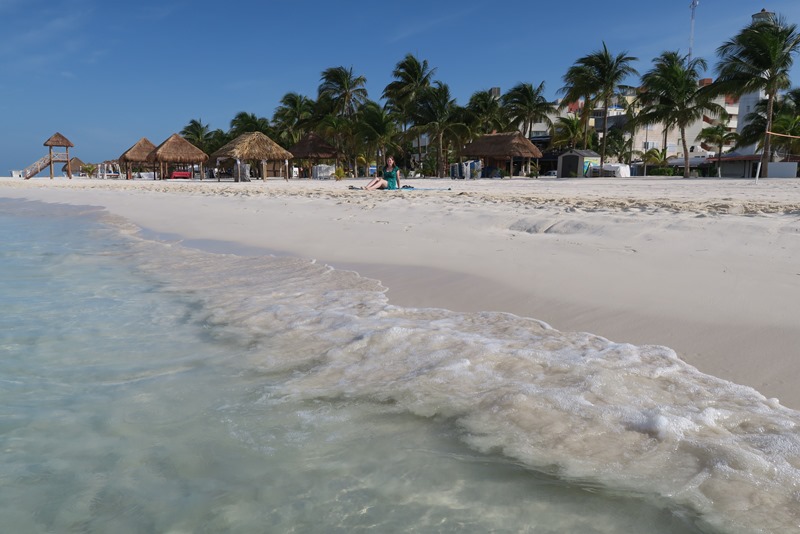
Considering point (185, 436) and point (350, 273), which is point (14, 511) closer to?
point (185, 436)

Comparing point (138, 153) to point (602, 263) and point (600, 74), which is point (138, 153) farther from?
point (602, 263)

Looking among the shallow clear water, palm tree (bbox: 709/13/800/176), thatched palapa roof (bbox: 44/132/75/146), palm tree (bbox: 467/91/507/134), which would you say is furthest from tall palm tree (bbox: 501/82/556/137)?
the shallow clear water

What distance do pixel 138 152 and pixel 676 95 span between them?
117 ft

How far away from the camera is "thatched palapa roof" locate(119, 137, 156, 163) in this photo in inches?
1588

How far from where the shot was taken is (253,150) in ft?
110

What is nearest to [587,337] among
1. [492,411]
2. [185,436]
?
[492,411]

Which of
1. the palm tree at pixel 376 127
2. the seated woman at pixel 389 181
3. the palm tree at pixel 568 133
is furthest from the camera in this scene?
the palm tree at pixel 568 133

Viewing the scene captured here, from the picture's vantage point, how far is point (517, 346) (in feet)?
9.78

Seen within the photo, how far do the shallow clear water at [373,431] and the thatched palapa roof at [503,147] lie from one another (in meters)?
32.0

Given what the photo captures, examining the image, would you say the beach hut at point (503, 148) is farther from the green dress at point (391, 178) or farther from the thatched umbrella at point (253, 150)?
the green dress at point (391, 178)

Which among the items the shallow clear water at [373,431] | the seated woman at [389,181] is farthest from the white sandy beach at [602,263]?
the seated woman at [389,181]

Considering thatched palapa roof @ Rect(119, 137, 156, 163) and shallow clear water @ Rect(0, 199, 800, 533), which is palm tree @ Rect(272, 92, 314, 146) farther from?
shallow clear water @ Rect(0, 199, 800, 533)

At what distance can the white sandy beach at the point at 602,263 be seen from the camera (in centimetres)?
301

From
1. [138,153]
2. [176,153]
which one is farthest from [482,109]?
[138,153]
